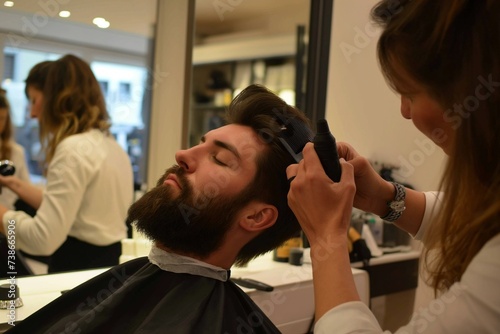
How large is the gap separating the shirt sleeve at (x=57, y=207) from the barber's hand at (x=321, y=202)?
1.19 meters

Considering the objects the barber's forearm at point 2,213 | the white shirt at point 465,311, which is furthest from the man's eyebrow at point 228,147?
the barber's forearm at point 2,213

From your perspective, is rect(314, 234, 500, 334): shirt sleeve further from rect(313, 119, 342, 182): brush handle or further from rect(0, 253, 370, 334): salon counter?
rect(0, 253, 370, 334): salon counter

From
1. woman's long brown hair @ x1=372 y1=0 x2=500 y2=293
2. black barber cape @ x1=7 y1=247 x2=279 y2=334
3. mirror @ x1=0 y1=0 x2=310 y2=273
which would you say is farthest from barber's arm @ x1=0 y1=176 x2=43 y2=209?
woman's long brown hair @ x1=372 y1=0 x2=500 y2=293

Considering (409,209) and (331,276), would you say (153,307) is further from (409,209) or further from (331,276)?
(409,209)

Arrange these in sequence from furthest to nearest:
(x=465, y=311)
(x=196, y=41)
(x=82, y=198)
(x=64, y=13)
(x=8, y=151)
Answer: (x=196, y=41) → (x=82, y=198) → (x=64, y=13) → (x=8, y=151) → (x=465, y=311)

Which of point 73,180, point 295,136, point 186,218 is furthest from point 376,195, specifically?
point 73,180

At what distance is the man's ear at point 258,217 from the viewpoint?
145 centimetres

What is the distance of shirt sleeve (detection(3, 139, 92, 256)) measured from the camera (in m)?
1.89

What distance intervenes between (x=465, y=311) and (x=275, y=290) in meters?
1.13

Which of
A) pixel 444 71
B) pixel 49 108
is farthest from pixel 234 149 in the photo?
pixel 49 108

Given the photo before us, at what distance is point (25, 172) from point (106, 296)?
65 cm

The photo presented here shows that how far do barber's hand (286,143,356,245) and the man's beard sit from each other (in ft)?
1.35

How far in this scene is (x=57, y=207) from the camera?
1.96m

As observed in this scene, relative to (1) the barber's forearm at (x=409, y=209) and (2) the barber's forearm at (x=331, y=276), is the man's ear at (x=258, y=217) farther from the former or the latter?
(2) the barber's forearm at (x=331, y=276)
